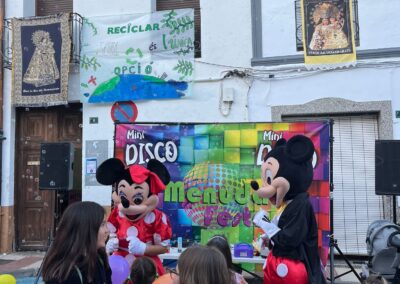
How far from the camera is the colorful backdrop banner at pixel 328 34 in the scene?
26.0 feet

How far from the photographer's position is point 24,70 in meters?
9.16

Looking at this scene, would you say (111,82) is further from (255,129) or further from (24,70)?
(255,129)

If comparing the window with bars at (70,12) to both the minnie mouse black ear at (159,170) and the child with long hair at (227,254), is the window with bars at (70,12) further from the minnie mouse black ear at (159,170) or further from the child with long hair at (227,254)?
the child with long hair at (227,254)

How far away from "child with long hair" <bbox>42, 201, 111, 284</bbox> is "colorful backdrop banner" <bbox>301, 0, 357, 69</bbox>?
618 cm

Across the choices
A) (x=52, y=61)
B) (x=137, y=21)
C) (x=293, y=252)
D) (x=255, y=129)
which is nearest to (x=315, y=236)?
(x=293, y=252)

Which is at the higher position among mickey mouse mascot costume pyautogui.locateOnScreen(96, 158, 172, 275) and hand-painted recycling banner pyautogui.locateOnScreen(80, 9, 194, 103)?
hand-painted recycling banner pyautogui.locateOnScreen(80, 9, 194, 103)

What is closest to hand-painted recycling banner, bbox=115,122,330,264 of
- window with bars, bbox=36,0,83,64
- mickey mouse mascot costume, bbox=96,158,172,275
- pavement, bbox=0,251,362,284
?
pavement, bbox=0,251,362,284

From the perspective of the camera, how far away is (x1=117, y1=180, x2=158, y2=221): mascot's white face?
14.9 ft

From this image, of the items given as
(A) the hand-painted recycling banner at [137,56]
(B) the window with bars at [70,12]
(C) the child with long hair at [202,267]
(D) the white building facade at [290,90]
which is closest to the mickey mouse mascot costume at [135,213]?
(C) the child with long hair at [202,267]

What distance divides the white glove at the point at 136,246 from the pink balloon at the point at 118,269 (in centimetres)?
14

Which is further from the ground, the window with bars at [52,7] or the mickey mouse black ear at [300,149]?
the window with bars at [52,7]

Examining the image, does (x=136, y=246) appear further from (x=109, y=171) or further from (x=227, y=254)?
(x=227, y=254)

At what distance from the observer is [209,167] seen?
6.54 meters

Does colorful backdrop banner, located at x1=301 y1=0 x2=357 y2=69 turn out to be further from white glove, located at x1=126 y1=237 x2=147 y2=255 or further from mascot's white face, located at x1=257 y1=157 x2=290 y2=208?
white glove, located at x1=126 y1=237 x2=147 y2=255
